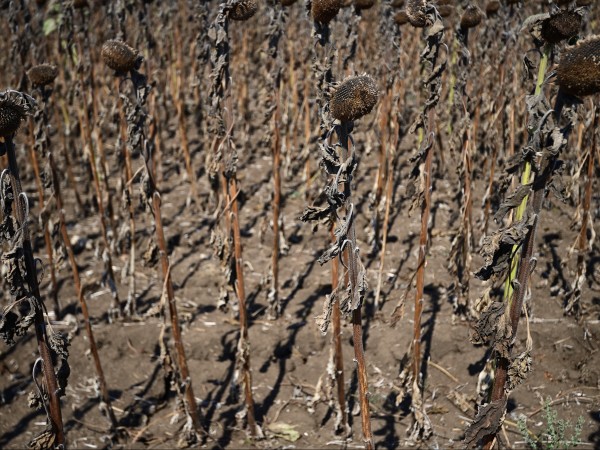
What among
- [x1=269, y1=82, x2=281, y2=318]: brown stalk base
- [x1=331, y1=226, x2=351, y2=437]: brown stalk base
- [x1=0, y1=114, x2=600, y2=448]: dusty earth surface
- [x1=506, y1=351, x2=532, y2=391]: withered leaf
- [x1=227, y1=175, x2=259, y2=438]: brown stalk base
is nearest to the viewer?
[x1=506, y1=351, x2=532, y2=391]: withered leaf

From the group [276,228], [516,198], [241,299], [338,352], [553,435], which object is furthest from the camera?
[276,228]

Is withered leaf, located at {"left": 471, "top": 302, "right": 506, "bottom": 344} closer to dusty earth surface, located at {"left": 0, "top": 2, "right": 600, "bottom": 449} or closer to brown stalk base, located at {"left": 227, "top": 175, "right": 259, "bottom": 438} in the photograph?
dusty earth surface, located at {"left": 0, "top": 2, "right": 600, "bottom": 449}

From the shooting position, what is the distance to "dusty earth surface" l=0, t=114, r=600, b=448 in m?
4.02

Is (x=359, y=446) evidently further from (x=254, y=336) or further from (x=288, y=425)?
(x=254, y=336)

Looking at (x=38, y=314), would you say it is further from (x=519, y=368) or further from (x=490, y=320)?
(x=519, y=368)

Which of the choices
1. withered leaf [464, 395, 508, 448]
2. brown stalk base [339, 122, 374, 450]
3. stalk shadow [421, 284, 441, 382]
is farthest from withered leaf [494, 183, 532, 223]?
stalk shadow [421, 284, 441, 382]

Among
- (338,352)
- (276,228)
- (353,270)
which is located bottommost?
(338,352)

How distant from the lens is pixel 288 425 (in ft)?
13.5

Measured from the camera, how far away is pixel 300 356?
4750 mm

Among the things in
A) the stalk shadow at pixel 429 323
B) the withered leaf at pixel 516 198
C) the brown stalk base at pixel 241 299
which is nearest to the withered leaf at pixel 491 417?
the withered leaf at pixel 516 198

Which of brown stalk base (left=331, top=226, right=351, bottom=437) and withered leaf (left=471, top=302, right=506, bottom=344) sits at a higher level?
withered leaf (left=471, top=302, right=506, bottom=344)

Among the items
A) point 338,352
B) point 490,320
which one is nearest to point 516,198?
point 490,320

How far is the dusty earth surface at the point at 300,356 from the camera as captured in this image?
4.02 meters

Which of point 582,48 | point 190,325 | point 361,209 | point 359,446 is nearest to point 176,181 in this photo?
point 361,209
